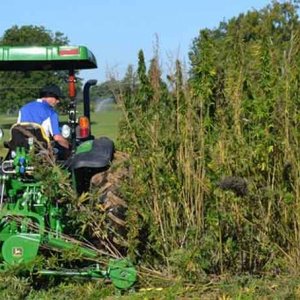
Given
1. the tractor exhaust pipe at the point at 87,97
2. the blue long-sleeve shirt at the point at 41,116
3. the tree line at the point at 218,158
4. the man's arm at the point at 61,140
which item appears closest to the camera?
the tree line at the point at 218,158

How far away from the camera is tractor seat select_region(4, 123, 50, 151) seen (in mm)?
6926

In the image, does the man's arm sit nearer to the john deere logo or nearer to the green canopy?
the green canopy

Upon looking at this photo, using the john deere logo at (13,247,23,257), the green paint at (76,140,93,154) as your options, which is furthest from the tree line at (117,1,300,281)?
the john deere logo at (13,247,23,257)

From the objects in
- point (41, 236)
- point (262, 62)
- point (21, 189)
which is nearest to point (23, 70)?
point (21, 189)

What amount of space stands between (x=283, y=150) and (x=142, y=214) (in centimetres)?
115

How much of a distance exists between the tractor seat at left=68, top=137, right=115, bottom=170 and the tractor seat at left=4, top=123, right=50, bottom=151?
280mm

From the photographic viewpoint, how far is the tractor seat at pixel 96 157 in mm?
6852

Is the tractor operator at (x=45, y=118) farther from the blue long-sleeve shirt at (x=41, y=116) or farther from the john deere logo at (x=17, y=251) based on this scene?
the john deere logo at (x=17, y=251)

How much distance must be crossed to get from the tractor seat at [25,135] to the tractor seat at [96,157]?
280 millimetres

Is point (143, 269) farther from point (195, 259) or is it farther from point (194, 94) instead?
point (194, 94)

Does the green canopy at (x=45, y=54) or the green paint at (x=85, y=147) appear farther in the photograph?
the green canopy at (x=45, y=54)

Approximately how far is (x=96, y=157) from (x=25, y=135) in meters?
0.61

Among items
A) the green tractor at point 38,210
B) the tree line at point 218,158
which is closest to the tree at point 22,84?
the green tractor at point 38,210

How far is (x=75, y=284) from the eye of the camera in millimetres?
6480
